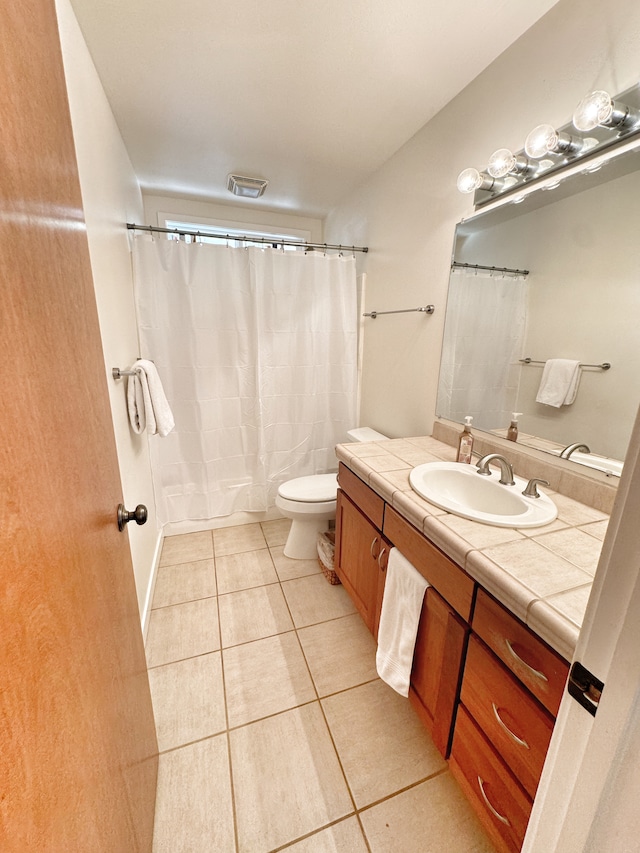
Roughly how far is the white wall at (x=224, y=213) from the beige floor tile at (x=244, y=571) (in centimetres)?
255

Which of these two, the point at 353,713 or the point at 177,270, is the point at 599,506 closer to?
the point at 353,713

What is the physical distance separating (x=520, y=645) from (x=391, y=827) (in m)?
0.78

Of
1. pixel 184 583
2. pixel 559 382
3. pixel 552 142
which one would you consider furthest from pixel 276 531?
pixel 552 142

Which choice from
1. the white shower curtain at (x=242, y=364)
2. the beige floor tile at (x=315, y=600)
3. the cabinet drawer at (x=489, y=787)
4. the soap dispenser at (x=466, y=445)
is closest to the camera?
the cabinet drawer at (x=489, y=787)

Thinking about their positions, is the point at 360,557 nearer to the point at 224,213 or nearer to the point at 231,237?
the point at 231,237

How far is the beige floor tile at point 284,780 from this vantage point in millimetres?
992

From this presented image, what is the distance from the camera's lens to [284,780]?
1.10m

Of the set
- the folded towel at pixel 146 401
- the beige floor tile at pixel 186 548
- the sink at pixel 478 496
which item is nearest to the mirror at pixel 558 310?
the sink at pixel 478 496

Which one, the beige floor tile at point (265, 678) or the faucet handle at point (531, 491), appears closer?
the faucet handle at point (531, 491)

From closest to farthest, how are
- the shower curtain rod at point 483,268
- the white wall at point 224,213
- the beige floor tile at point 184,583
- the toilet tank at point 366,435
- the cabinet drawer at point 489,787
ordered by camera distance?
the cabinet drawer at point 489,787 → the shower curtain rod at point 483,268 → the beige floor tile at point 184,583 → the toilet tank at point 366,435 → the white wall at point 224,213

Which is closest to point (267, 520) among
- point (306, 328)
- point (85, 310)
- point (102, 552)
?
point (306, 328)

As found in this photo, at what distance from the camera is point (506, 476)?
3.99ft

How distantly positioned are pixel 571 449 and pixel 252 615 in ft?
5.26

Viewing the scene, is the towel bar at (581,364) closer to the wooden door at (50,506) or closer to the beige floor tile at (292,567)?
the wooden door at (50,506)
